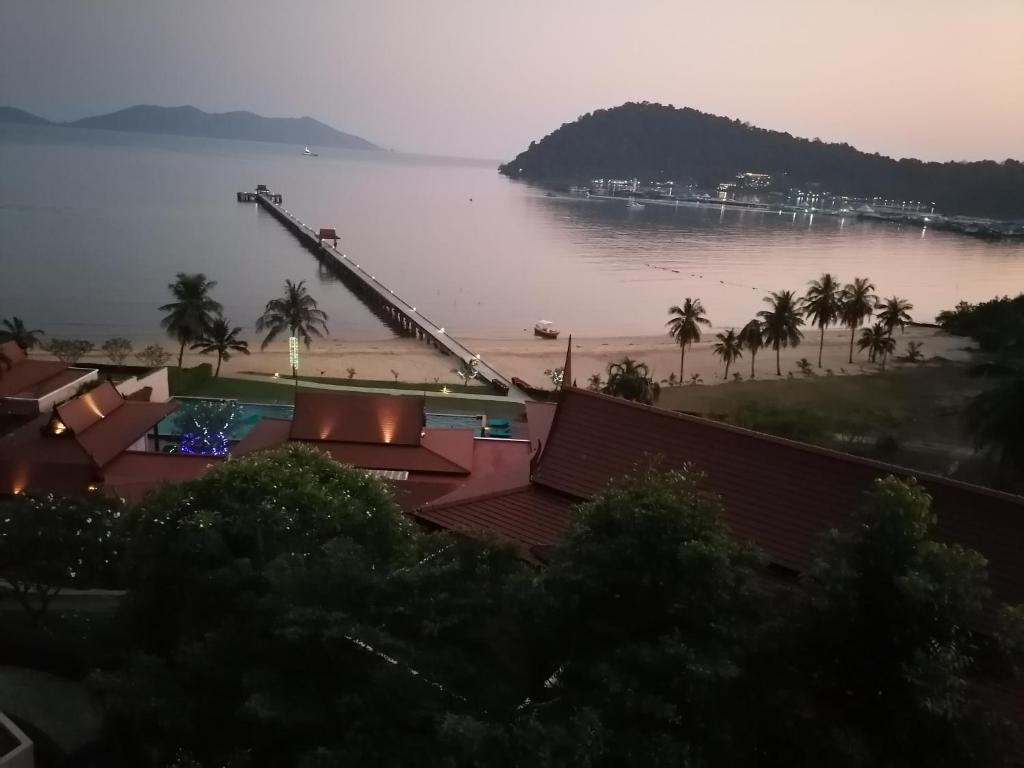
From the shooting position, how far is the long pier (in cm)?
3678

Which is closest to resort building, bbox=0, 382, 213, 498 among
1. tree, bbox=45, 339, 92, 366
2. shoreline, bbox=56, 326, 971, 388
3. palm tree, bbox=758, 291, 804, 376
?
tree, bbox=45, 339, 92, 366

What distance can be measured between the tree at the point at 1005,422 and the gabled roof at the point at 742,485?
1372 centimetres

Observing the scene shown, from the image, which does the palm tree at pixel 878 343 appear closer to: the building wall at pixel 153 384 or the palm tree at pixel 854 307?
the palm tree at pixel 854 307

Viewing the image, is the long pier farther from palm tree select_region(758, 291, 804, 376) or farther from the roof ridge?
the roof ridge

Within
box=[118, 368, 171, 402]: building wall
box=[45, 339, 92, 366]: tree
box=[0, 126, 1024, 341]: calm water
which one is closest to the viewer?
box=[118, 368, 171, 402]: building wall

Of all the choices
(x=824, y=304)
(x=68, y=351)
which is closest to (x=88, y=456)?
(x=68, y=351)

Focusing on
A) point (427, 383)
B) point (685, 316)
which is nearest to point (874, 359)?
point (685, 316)

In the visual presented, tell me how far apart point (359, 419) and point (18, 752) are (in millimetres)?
9685

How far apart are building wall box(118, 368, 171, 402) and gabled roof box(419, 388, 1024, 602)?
1612cm

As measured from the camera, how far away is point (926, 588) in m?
5.09

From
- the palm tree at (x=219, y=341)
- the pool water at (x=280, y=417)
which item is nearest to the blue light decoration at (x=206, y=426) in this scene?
the pool water at (x=280, y=417)

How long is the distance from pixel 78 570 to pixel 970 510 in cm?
1168

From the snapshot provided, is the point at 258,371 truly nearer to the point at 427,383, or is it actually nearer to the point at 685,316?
the point at 427,383

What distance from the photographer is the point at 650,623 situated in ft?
19.4
